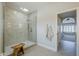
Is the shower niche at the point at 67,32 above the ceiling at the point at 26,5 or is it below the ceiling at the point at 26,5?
below

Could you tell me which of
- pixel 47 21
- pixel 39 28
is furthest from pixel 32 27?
pixel 47 21

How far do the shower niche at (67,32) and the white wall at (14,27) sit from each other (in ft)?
1.78

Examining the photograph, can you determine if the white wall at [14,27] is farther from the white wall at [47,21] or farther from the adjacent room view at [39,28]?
the white wall at [47,21]

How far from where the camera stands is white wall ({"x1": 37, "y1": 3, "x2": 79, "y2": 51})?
4.30 feet

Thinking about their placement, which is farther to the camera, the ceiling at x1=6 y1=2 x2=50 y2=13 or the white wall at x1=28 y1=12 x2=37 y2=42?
the white wall at x1=28 y1=12 x2=37 y2=42

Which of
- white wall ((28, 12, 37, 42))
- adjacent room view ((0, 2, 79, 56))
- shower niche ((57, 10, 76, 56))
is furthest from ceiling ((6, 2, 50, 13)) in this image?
shower niche ((57, 10, 76, 56))

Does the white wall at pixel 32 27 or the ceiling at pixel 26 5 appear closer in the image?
the ceiling at pixel 26 5

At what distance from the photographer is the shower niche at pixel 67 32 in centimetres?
126

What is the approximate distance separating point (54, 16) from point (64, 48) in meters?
0.53

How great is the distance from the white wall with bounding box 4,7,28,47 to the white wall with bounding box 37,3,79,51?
225mm

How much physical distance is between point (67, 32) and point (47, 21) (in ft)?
1.15

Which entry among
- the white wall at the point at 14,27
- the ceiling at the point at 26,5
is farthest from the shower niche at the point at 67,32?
the white wall at the point at 14,27

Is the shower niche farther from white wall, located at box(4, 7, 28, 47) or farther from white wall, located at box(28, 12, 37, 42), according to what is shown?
white wall, located at box(4, 7, 28, 47)

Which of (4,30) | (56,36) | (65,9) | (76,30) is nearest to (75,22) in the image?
(76,30)
